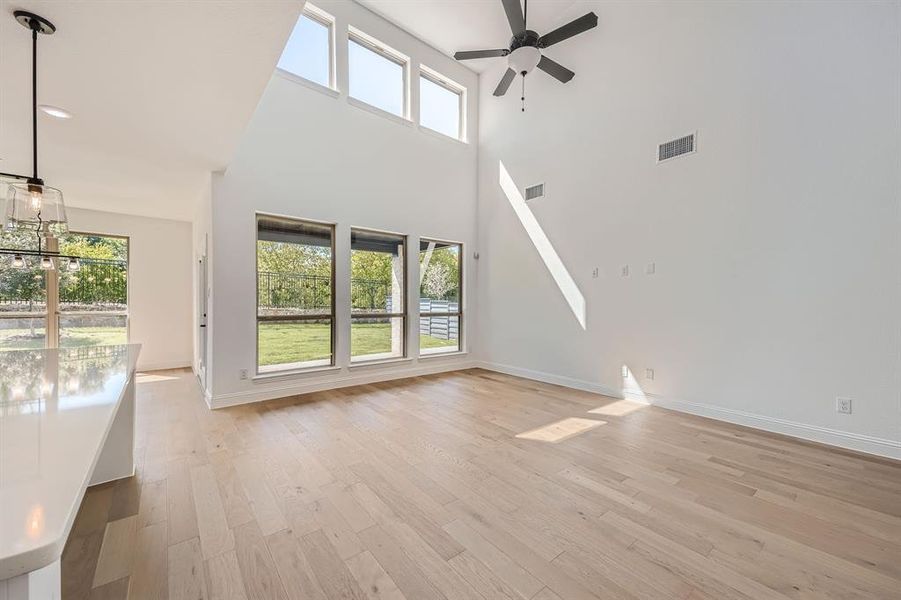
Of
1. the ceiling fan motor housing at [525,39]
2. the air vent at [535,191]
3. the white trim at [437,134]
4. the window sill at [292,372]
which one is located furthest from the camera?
the white trim at [437,134]

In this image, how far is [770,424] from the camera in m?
3.50

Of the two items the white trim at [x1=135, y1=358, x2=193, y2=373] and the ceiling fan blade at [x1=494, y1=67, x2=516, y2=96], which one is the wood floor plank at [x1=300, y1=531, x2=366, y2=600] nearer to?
the ceiling fan blade at [x1=494, y1=67, x2=516, y2=96]

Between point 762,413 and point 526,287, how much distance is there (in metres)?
3.16

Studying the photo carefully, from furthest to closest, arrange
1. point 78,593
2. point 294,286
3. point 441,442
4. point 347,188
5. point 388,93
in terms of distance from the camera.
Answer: point 388,93 < point 347,188 < point 294,286 < point 441,442 < point 78,593

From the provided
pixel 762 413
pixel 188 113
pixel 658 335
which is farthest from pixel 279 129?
pixel 762 413

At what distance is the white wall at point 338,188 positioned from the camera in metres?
4.21

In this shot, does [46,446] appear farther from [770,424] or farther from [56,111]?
[770,424]

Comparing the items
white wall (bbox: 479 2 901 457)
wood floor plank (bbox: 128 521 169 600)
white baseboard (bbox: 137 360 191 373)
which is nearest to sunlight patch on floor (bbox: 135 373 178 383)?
white baseboard (bbox: 137 360 191 373)

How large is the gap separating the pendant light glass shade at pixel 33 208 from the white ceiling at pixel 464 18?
4772mm

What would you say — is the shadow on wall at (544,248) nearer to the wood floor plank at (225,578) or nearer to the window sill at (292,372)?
the window sill at (292,372)

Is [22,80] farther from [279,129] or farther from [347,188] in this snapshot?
[347,188]

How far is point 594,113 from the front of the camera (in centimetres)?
490

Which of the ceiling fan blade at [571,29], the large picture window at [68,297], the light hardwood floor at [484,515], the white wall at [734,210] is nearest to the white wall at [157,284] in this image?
the large picture window at [68,297]

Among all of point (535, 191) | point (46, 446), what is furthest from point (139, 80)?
point (535, 191)
